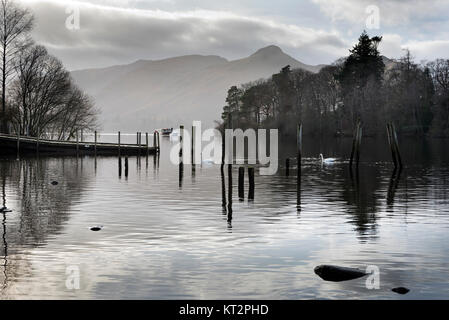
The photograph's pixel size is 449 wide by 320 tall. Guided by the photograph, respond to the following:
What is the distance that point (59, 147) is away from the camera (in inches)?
3135

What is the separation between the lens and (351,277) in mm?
14883

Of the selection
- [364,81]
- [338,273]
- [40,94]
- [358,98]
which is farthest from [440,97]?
[338,273]

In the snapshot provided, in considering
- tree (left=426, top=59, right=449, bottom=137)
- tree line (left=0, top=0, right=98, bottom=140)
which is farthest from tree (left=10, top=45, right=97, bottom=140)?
tree (left=426, top=59, right=449, bottom=137)

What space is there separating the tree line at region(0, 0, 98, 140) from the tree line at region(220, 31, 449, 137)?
92.4 ft

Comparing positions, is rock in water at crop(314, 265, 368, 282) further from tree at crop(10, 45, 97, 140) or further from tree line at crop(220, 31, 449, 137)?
tree line at crop(220, 31, 449, 137)

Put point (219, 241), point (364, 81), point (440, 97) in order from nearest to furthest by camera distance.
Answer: point (219, 241)
point (440, 97)
point (364, 81)

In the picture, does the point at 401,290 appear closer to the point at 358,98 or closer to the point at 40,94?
the point at 40,94

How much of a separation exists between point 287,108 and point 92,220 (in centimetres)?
12561

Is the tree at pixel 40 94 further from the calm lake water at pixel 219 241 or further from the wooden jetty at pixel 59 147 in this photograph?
the calm lake water at pixel 219 241

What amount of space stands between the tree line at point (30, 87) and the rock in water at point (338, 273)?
199ft

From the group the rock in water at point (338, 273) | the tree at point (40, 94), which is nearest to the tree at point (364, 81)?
the tree at point (40, 94)

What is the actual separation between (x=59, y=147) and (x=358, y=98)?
6177cm

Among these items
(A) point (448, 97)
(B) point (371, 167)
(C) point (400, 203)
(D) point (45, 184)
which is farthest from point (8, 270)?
(A) point (448, 97)
